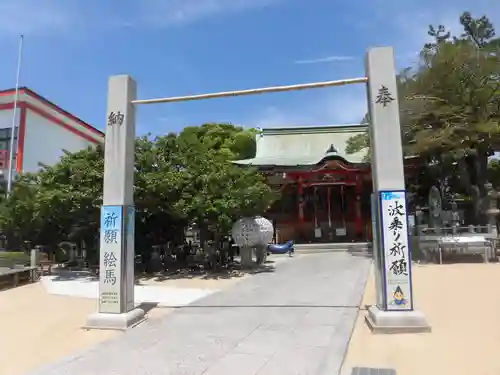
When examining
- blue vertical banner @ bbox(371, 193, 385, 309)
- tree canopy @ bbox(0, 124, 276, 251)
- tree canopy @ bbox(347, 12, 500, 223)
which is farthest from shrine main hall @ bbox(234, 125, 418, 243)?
blue vertical banner @ bbox(371, 193, 385, 309)

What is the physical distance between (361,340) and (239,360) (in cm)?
189

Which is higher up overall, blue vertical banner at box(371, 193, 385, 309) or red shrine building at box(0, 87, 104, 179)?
red shrine building at box(0, 87, 104, 179)

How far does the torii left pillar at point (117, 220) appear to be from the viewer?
718 cm

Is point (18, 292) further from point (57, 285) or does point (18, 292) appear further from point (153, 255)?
point (153, 255)

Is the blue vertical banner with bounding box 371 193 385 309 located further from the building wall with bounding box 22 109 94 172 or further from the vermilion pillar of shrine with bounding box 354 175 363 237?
the building wall with bounding box 22 109 94 172

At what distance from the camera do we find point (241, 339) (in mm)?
6090

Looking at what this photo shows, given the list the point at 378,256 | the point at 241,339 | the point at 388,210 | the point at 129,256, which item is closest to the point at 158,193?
the point at 129,256

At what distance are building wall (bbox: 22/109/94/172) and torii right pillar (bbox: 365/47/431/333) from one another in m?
21.3

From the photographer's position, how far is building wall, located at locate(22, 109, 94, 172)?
25.4 meters

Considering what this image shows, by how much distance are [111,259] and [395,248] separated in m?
4.69

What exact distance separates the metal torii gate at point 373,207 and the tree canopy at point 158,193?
4.98m

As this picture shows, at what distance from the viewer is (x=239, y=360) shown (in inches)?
205

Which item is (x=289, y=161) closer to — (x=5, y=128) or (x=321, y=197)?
(x=321, y=197)

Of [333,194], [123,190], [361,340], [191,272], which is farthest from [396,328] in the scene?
[333,194]
